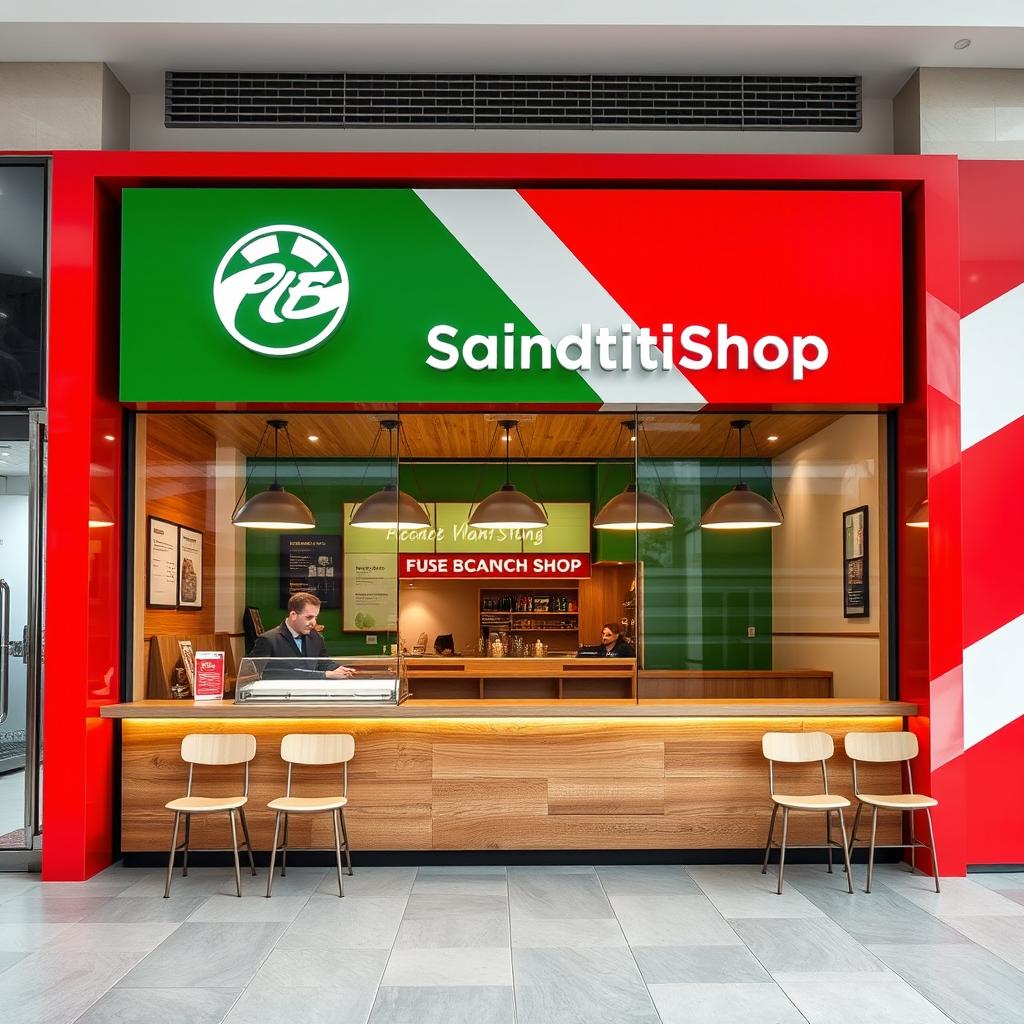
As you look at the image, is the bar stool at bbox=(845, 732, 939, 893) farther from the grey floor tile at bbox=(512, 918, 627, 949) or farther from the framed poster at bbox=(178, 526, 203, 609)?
the framed poster at bbox=(178, 526, 203, 609)

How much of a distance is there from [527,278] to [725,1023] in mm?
4033

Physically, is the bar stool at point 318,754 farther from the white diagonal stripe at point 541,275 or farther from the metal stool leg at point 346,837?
the white diagonal stripe at point 541,275

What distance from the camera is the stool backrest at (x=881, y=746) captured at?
599 centimetres

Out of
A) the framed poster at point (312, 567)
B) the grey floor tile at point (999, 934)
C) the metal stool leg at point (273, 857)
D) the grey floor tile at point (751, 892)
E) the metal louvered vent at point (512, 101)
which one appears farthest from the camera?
the framed poster at point (312, 567)

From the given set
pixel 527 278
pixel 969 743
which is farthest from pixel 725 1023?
pixel 527 278

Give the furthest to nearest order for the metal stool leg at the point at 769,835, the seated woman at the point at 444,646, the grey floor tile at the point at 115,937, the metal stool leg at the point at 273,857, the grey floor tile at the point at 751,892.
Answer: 1. the seated woman at the point at 444,646
2. the metal stool leg at the point at 769,835
3. the metal stool leg at the point at 273,857
4. the grey floor tile at the point at 751,892
5. the grey floor tile at the point at 115,937

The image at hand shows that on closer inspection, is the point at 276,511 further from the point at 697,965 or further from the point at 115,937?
the point at 697,965

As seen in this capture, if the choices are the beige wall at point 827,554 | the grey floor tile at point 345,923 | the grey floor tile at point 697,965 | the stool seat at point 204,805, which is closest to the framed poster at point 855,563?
the beige wall at point 827,554

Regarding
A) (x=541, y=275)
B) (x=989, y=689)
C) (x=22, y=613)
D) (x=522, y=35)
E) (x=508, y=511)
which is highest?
(x=522, y=35)

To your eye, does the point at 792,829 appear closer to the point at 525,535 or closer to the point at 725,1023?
the point at 725,1023

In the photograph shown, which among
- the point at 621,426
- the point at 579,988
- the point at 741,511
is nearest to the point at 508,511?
the point at 621,426

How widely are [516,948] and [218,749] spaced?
2203 mm

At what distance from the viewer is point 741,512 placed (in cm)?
661

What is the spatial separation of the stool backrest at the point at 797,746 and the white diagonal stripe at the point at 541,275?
6.64ft
